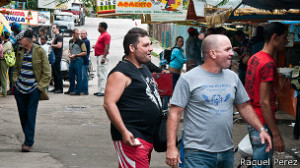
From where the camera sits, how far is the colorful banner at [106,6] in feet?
38.8

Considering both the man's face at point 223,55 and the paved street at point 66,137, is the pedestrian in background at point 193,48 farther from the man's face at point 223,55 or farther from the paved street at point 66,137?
the man's face at point 223,55

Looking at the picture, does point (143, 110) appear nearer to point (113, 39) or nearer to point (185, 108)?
point (185, 108)

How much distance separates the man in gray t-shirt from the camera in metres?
4.37

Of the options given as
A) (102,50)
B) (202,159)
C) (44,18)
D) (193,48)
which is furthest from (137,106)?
(44,18)

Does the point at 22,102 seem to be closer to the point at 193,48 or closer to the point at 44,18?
the point at 193,48

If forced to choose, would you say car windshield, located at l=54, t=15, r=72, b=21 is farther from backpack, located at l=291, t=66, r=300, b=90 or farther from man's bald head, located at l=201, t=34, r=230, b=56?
man's bald head, located at l=201, t=34, r=230, b=56

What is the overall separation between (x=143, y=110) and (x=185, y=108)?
0.51m

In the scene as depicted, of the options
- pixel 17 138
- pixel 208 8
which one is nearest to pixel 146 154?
pixel 17 138

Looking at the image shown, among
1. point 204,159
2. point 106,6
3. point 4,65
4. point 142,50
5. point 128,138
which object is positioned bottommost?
point 4,65

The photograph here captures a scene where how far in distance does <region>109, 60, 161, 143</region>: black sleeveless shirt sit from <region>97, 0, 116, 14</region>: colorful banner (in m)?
7.04

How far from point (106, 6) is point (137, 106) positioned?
7.38 m

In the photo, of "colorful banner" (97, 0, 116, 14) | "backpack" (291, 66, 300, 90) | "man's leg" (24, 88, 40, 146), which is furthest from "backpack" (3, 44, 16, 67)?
"backpack" (291, 66, 300, 90)

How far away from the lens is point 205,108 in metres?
4.38

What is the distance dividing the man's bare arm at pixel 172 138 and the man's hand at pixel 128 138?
39 centimetres
